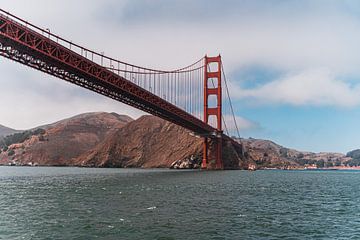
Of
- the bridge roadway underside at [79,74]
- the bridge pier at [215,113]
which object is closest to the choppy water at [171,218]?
the bridge roadway underside at [79,74]

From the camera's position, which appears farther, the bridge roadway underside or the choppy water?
the bridge roadway underside

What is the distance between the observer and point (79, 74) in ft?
188

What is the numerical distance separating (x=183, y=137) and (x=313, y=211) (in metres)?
125

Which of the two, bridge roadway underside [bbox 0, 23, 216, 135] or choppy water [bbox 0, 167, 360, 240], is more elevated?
bridge roadway underside [bbox 0, 23, 216, 135]

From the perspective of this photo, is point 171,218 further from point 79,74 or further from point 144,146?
point 144,146

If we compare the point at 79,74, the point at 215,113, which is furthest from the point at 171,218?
the point at 215,113

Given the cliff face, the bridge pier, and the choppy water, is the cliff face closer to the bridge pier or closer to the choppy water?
the bridge pier

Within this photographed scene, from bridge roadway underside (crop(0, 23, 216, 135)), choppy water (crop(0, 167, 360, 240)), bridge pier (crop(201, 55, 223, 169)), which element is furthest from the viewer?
bridge pier (crop(201, 55, 223, 169))

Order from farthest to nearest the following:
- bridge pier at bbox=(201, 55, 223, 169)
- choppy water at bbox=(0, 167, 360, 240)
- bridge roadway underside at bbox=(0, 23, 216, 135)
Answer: bridge pier at bbox=(201, 55, 223, 169)
bridge roadway underside at bbox=(0, 23, 216, 135)
choppy water at bbox=(0, 167, 360, 240)

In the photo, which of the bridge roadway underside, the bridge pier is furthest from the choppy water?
the bridge pier

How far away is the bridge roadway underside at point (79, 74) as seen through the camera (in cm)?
4528

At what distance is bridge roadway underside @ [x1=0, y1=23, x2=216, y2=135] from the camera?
149 ft

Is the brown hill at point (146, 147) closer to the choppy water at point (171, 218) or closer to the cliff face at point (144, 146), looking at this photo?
the cliff face at point (144, 146)

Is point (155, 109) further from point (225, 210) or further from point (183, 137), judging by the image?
point (183, 137)
